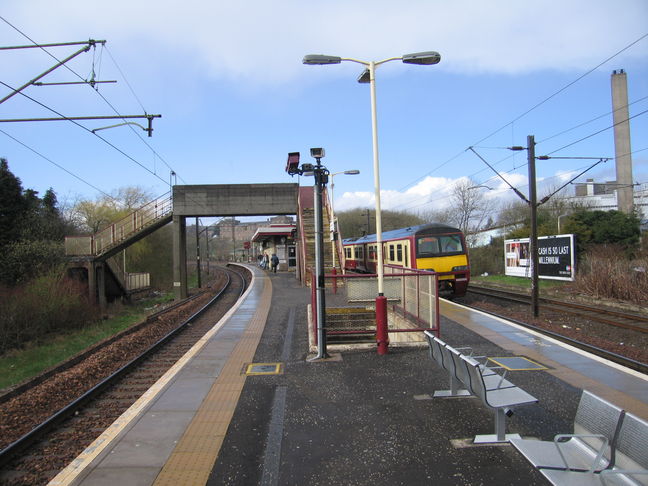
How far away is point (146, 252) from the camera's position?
41531 millimetres

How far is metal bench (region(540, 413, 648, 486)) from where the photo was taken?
121 inches

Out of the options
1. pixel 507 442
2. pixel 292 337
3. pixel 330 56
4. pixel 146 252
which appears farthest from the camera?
pixel 146 252

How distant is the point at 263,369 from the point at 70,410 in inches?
111

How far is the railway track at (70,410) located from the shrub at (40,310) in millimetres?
6685

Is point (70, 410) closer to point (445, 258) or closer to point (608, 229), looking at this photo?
point (445, 258)

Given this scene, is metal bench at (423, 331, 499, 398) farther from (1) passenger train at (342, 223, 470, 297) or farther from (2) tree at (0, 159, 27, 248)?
(2) tree at (0, 159, 27, 248)

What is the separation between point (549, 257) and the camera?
24766 mm

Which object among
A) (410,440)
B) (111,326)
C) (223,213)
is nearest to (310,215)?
(223,213)

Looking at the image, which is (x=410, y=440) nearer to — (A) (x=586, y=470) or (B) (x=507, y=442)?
(B) (x=507, y=442)

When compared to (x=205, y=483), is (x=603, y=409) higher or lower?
higher

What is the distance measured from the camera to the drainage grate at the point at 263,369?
24.4ft

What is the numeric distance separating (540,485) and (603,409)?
32.6 inches

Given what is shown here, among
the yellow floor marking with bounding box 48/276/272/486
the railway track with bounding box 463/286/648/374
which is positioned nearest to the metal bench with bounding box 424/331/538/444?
the yellow floor marking with bounding box 48/276/272/486

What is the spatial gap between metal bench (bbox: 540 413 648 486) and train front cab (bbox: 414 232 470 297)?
1481 centimetres
